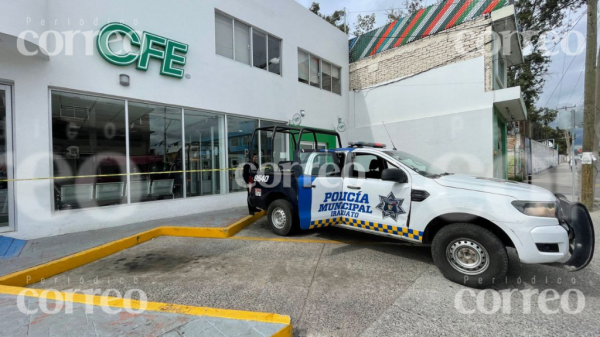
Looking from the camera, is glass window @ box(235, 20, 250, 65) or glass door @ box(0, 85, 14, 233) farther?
glass window @ box(235, 20, 250, 65)

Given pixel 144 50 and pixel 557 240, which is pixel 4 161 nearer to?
pixel 144 50

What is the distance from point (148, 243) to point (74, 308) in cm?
277

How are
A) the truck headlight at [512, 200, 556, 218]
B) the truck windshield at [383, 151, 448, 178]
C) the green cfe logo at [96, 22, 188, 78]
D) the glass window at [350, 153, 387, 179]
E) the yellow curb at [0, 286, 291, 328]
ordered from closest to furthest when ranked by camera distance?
the yellow curb at [0, 286, 291, 328] < the truck headlight at [512, 200, 556, 218] < the truck windshield at [383, 151, 448, 178] < the glass window at [350, 153, 387, 179] < the green cfe logo at [96, 22, 188, 78]

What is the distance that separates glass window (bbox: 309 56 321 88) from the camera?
11.8 m

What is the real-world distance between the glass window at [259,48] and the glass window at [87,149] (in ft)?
15.3

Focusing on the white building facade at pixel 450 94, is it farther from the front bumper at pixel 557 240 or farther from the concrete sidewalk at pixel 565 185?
the front bumper at pixel 557 240

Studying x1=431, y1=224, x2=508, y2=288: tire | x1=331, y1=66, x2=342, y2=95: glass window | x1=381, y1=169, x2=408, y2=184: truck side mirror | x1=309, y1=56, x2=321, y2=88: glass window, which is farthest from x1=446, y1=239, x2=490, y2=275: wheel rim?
x1=331, y1=66, x2=342, y2=95: glass window

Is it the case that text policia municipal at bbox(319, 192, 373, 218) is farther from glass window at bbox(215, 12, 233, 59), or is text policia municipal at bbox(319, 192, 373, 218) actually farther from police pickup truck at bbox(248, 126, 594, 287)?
glass window at bbox(215, 12, 233, 59)

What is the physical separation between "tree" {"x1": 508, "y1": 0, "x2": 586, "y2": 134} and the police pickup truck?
1248cm

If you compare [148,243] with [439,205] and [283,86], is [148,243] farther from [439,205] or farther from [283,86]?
[283,86]

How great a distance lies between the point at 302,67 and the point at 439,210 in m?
9.29

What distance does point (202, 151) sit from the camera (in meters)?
8.34

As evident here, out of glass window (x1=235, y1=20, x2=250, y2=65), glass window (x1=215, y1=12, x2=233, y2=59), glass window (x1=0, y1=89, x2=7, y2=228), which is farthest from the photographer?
glass window (x1=235, y1=20, x2=250, y2=65)

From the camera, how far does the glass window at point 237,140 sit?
8938 millimetres
